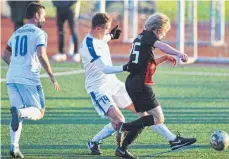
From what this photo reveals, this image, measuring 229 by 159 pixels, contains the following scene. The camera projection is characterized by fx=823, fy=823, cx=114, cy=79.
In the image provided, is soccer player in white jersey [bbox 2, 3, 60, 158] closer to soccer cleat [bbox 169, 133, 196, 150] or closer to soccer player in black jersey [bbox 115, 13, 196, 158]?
soccer player in black jersey [bbox 115, 13, 196, 158]

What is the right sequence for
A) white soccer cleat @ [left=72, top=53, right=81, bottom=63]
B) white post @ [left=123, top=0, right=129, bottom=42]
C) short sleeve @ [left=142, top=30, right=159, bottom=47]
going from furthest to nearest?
white post @ [left=123, top=0, right=129, bottom=42], white soccer cleat @ [left=72, top=53, right=81, bottom=63], short sleeve @ [left=142, top=30, right=159, bottom=47]

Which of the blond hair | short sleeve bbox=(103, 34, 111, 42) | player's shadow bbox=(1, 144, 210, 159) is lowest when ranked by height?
player's shadow bbox=(1, 144, 210, 159)

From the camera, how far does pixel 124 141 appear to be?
877 cm

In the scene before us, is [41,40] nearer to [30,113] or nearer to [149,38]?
[30,113]

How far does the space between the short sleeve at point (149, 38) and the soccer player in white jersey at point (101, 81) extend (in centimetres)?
49

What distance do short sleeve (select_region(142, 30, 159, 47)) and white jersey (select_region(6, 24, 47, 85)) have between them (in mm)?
1096

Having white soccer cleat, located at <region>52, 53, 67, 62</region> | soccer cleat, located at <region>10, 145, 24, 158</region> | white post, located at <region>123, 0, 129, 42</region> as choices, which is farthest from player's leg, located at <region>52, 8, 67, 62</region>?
soccer cleat, located at <region>10, 145, 24, 158</region>

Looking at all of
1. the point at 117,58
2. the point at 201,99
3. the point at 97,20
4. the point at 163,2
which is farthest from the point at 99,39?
the point at 163,2

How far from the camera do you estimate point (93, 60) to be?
8789mm

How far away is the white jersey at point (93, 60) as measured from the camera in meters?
8.81

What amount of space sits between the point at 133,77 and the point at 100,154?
3.13 ft

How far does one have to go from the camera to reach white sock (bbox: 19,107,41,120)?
8734 millimetres

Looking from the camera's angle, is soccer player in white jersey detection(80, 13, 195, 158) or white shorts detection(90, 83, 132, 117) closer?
soccer player in white jersey detection(80, 13, 195, 158)

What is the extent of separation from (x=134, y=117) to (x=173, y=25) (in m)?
19.4
